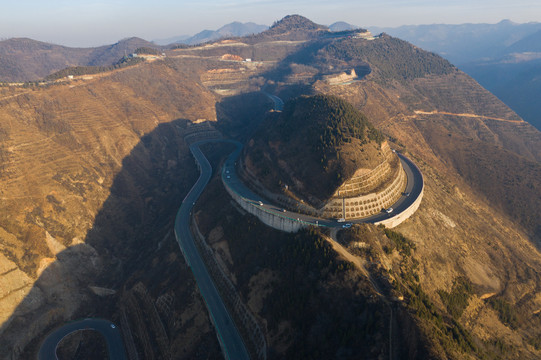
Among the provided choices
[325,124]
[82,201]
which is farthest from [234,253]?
[82,201]

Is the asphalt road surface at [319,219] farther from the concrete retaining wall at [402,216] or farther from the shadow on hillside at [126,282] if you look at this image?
the shadow on hillside at [126,282]

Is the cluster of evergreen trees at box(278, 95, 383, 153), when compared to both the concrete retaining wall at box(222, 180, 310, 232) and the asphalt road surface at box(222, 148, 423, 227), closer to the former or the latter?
the asphalt road surface at box(222, 148, 423, 227)

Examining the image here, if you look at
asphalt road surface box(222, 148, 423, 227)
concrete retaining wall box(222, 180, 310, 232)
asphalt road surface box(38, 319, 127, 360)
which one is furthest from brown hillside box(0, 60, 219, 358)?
asphalt road surface box(222, 148, 423, 227)

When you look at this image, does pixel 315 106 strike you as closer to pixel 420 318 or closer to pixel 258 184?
pixel 258 184

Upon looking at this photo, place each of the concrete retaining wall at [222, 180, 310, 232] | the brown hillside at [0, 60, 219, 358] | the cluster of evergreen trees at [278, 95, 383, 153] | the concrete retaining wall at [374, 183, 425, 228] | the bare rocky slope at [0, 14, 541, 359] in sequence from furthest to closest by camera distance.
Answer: the cluster of evergreen trees at [278, 95, 383, 153]
the concrete retaining wall at [374, 183, 425, 228]
the brown hillside at [0, 60, 219, 358]
the concrete retaining wall at [222, 180, 310, 232]
the bare rocky slope at [0, 14, 541, 359]

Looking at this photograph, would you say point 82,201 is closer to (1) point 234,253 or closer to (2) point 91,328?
(2) point 91,328

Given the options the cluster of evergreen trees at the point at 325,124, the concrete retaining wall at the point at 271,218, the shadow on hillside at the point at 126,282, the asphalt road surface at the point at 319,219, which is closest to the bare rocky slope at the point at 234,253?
the shadow on hillside at the point at 126,282

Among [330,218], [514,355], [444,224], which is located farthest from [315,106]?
→ [514,355]
